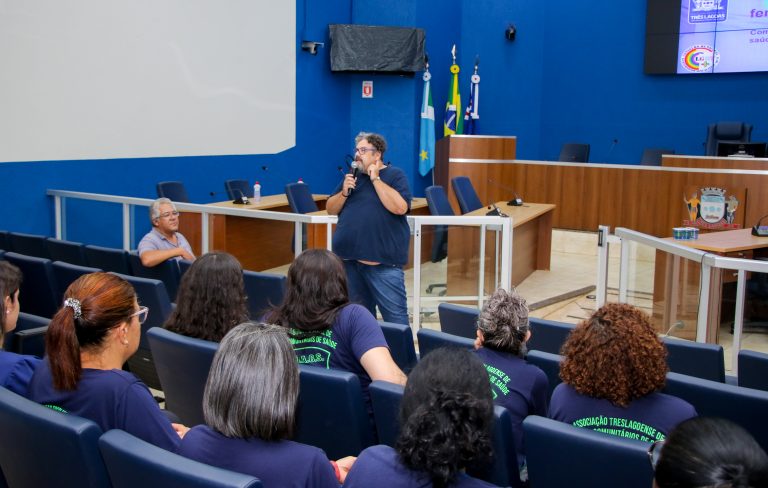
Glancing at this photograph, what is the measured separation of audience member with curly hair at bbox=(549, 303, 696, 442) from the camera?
2076mm

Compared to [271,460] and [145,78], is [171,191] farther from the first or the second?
[271,460]

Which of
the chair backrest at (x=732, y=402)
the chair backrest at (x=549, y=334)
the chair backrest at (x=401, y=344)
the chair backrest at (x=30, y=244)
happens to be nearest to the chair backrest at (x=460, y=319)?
the chair backrest at (x=549, y=334)

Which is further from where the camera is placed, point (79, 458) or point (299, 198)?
point (299, 198)

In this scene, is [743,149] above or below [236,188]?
above

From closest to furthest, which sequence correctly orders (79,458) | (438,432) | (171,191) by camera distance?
(438,432), (79,458), (171,191)

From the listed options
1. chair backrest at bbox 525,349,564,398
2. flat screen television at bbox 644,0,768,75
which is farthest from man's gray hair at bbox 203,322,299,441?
flat screen television at bbox 644,0,768,75

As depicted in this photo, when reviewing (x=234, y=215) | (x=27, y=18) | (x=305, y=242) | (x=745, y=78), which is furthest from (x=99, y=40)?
(x=745, y=78)

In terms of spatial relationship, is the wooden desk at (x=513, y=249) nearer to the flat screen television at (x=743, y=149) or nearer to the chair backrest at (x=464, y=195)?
the chair backrest at (x=464, y=195)

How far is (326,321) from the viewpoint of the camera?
2.64 metres

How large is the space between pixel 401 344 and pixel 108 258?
2467 millimetres

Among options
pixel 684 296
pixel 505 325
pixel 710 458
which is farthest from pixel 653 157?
pixel 710 458

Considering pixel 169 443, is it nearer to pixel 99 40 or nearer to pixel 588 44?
pixel 99 40

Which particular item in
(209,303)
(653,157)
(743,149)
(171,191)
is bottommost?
(209,303)

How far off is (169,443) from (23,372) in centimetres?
57
